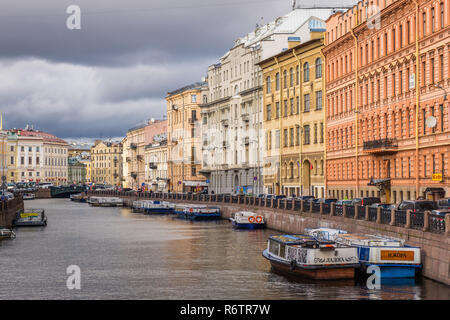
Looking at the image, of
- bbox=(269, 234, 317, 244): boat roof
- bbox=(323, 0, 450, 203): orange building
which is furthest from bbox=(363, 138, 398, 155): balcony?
bbox=(269, 234, 317, 244): boat roof

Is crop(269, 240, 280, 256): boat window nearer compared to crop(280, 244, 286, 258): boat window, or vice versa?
crop(280, 244, 286, 258): boat window

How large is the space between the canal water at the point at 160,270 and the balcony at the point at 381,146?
921 centimetres

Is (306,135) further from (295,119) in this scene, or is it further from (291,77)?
(291,77)

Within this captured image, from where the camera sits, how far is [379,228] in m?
36.9

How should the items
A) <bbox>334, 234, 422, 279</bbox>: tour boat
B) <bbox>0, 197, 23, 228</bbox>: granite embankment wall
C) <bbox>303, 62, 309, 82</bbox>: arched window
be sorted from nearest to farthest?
<bbox>334, 234, 422, 279</bbox>: tour boat → <bbox>0, 197, 23, 228</bbox>: granite embankment wall → <bbox>303, 62, 309, 82</bbox>: arched window

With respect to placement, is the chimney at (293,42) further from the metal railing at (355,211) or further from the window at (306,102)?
the metal railing at (355,211)

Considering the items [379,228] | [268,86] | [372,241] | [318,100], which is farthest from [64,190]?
[372,241]

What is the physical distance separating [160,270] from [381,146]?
2599 centimetres

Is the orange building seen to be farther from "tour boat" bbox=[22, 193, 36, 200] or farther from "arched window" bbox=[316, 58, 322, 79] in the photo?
"tour boat" bbox=[22, 193, 36, 200]

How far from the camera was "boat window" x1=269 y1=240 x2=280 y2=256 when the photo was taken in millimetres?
35884

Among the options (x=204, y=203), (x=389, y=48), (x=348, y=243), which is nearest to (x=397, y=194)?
(x=389, y=48)

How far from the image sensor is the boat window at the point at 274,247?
35884mm

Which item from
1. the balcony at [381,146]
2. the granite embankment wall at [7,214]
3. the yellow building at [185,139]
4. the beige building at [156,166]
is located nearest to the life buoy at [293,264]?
the balcony at [381,146]

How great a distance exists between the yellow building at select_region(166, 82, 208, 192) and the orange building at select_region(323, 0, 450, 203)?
164 ft
